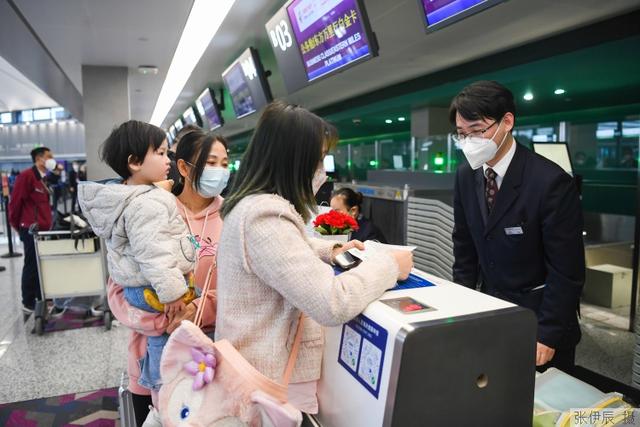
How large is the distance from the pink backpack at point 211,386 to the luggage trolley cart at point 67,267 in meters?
3.63

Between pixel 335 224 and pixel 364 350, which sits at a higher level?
pixel 335 224

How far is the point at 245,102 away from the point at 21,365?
4245 mm

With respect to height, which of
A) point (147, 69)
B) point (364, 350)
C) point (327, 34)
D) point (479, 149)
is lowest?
point (364, 350)

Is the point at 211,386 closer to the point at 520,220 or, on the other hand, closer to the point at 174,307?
the point at 174,307

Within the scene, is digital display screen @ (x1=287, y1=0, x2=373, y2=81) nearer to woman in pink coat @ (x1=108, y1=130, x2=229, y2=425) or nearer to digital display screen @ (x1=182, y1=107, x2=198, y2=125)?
woman in pink coat @ (x1=108, y1=130, x2=229, y2=425)

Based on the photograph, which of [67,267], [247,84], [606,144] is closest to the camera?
[67,267]

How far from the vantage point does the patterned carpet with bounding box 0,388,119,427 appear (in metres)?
2.73

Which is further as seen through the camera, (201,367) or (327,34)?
(327,34)

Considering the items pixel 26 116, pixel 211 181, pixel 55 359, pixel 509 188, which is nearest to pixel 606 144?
pixel 509 188

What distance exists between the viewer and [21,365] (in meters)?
3.57

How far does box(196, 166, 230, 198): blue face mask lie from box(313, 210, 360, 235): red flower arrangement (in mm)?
485

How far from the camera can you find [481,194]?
184cm

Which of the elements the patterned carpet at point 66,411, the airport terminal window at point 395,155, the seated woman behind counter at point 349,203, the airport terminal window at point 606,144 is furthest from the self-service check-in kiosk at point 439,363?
the airport terminal window at point 395,155

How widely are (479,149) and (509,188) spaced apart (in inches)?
7.4
